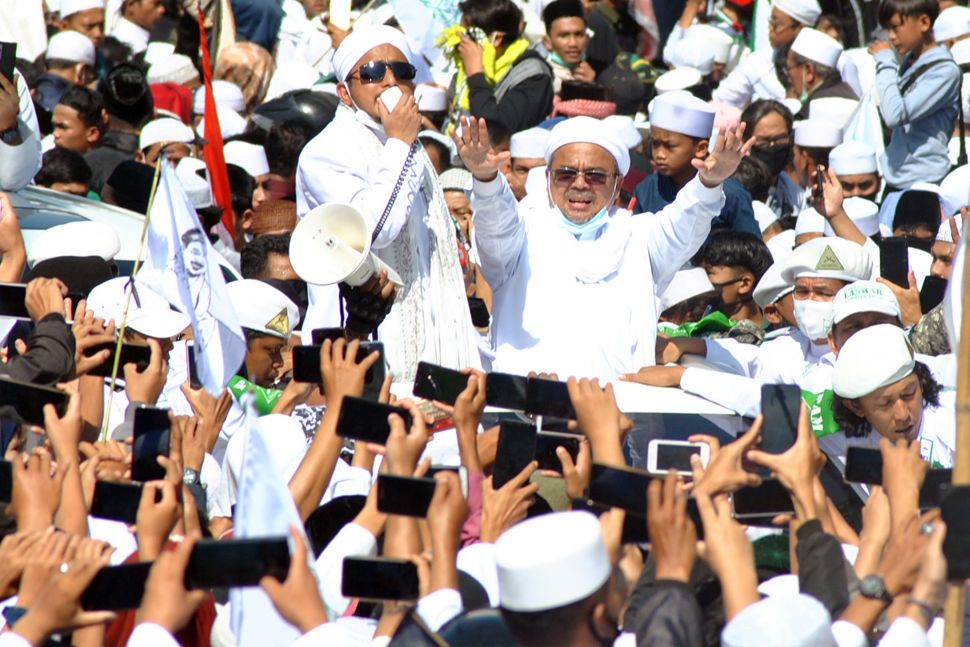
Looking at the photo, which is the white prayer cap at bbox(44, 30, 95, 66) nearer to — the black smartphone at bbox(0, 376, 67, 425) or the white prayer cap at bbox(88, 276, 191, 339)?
the white prayer cap at bbox(88, 276, 191, 339)

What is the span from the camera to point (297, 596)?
322 centimetres

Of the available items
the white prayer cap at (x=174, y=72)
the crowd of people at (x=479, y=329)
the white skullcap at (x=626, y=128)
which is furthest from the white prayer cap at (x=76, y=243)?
the white prayer cap at (x=174, y=72)

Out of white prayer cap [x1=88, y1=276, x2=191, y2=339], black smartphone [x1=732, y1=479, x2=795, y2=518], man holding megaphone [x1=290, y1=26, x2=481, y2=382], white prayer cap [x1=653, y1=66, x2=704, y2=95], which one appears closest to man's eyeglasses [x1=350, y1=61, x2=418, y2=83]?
man holding megaphone [x1=290, y1=26, x2=481, y2=382]

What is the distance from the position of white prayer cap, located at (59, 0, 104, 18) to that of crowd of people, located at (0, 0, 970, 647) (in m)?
0.25

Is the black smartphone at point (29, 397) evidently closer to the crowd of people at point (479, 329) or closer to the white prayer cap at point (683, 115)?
the crowd of people at point (479, 329)

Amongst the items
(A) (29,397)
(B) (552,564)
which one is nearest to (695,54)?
(A) (29,397)

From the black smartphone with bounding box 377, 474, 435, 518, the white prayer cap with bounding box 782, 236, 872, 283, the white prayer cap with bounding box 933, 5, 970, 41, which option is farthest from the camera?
the white prayer cap with bounding box 933, 5, 970, 41

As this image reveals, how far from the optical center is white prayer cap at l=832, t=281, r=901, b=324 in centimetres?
589

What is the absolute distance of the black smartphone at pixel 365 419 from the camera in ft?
12.8

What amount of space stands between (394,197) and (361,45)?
2.11ft

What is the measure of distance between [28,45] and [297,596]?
371 inches

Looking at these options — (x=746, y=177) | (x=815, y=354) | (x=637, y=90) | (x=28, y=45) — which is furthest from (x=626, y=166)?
(x=28, y=45)

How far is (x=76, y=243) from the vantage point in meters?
6.46

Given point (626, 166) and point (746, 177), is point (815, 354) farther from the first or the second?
point (746, 177)
